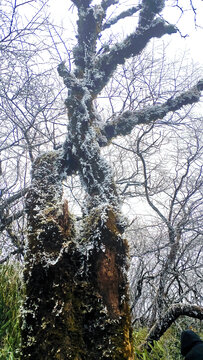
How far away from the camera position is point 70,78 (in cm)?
328

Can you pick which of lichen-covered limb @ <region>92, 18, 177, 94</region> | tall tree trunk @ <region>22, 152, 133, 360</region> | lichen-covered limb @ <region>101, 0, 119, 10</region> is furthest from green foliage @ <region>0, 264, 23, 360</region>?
lichen-covered limb @ <region>101, 0, 119, 10</region>

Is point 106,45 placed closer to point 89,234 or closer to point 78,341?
point 89,234

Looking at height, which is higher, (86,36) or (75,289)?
(86,36)

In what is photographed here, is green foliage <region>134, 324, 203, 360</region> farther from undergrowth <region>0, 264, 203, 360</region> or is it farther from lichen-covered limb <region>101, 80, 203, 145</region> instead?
lichen-covered limb <region>101, 80, 203, 145</region>

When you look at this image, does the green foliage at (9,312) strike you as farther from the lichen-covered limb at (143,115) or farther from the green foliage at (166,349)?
the lichen-covered limb at (143,115)

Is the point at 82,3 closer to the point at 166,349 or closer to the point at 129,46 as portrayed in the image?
the point at 129,46

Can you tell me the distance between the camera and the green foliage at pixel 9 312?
2.77m

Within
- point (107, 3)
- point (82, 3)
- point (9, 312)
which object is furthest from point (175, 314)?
point (107, 3)

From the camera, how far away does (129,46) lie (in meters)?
3.91

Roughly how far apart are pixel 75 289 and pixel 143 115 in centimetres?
259

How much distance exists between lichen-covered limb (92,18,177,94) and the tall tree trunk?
2402 mm

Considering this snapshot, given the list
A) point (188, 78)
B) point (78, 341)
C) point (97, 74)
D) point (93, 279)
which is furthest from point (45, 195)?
point (188, 78)

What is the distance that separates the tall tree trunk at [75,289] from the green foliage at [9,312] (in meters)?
0.99

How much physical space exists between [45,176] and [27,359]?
1377mm
